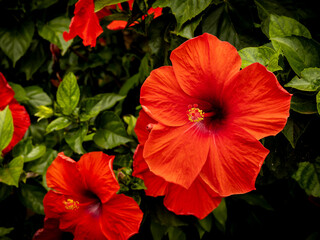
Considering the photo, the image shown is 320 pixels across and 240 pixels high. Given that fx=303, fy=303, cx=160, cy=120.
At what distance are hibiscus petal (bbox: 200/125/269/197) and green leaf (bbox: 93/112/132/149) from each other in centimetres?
49

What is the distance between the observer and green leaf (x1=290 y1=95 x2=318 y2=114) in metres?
0.86

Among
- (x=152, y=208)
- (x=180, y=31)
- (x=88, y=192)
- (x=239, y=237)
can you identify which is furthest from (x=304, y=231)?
(x=180, y=31)

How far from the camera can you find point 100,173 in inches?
41.1

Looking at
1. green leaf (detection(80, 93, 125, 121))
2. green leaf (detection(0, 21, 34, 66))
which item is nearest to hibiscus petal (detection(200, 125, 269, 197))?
green leaf (detection(80, 93, 125, 121))

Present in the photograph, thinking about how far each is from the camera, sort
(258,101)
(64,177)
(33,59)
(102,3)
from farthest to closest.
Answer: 1. (33,59)
2. (64,177)
3. (102,3)
4. (258,101)

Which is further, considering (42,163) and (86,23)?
(42,163)

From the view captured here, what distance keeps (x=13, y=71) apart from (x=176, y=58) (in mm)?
1327

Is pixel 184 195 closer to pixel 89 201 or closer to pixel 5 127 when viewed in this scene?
pixel 89 201

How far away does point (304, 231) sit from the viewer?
6.04 feet

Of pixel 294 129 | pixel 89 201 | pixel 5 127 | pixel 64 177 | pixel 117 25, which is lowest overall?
pixel 89 201

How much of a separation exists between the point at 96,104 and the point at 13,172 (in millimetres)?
433

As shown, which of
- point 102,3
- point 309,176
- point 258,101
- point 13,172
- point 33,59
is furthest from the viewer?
point 33,59

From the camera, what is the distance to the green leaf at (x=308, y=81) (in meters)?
0.81

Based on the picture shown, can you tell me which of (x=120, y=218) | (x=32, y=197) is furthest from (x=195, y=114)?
(x=32, y=197)
